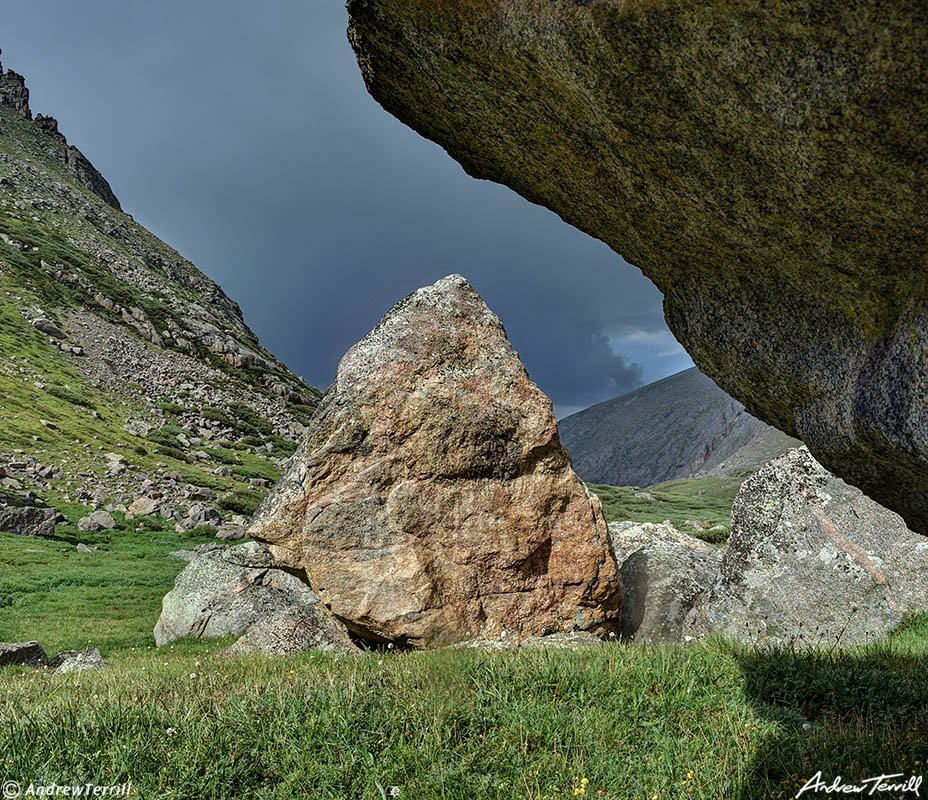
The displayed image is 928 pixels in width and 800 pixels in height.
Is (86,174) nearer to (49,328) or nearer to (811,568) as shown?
(49,328)

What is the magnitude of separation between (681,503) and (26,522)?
3925 inches

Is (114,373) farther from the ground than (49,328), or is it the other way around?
(49,328)

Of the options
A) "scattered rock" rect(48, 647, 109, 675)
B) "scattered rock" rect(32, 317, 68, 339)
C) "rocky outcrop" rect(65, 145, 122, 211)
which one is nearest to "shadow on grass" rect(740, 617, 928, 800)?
"scattered rock" rect(48, 647, 109, 675)

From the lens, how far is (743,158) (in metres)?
4.49

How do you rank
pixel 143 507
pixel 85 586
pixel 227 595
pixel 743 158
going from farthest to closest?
→ pixel 143 507
pixel 85 586
pixel 227 595
pixel 743 158

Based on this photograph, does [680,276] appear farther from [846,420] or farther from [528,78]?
[528,78]

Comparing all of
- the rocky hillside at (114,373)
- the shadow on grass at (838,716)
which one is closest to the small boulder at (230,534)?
the rocky hillside at (114,373)

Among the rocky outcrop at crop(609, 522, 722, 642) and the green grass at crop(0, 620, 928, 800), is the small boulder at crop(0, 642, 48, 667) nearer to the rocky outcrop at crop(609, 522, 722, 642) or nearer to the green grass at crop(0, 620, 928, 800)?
the green grass at crop(0, 620, 928, 800)

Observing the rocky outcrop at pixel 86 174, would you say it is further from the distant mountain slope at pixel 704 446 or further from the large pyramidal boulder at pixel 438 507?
the large pyramidal boulder at pixel 438 507

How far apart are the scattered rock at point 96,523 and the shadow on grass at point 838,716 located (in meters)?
48.8

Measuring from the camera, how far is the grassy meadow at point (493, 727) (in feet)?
15.6

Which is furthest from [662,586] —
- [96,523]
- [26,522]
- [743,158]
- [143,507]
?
[143,507]

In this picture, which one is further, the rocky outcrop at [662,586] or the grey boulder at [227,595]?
the grey boulder at [227,595]

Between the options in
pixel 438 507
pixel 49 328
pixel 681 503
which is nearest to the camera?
pixel 438 507
